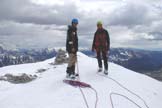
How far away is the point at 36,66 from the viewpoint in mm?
30281

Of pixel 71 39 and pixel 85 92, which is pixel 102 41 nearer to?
pixel 71 39

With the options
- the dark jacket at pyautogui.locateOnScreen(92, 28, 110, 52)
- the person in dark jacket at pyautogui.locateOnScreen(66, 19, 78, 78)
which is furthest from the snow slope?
the dark jacket at pyautogui.locateOnScreen(92, 28, 110, 52)

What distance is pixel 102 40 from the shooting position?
2042 cm

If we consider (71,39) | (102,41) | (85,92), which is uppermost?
(71,39)

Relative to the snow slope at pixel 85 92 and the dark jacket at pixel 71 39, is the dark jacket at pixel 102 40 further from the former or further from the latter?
the dark jacket at pixel 71 39

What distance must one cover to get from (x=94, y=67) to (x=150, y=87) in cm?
474

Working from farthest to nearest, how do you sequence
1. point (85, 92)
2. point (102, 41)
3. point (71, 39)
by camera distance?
point (102, 41)
point (71, 39)
point (85, 92)

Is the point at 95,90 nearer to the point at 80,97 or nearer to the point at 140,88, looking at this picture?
the point at 80,97

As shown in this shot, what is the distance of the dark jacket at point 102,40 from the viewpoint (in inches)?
801

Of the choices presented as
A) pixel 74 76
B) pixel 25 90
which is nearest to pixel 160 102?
pixel 74 76

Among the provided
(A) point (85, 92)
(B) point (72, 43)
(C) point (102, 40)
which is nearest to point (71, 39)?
(B) point (72, 43)

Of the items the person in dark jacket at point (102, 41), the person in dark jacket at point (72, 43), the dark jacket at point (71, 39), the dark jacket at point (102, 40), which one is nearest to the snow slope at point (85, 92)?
the person in dark jacket at point (72, 43)

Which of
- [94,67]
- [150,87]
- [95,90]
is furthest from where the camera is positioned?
[94,67]

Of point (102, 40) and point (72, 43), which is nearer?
point (72, 43)
